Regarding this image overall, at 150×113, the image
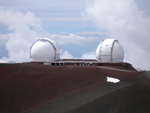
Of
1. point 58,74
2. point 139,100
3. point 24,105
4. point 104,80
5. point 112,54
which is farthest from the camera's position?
point 112,54

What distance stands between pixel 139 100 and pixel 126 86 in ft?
9.83

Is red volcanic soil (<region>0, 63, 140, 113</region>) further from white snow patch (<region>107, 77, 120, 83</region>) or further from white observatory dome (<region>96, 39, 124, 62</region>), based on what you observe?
white observatory dome (<region>96, 39, 124, 62</region>)

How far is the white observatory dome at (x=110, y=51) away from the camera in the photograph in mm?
30234

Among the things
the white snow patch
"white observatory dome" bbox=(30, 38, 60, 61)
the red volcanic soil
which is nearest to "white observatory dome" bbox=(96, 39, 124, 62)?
the red volcanic soil

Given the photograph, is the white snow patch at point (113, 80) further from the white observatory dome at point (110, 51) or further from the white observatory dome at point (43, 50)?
the white observatory dome at point (43, 50)

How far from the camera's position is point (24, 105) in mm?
19453

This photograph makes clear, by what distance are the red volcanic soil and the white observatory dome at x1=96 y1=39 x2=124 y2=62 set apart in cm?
605

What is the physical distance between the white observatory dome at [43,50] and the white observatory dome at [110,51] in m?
7.68

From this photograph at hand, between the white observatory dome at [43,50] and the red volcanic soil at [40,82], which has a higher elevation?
the white observatory dome at [43,50]

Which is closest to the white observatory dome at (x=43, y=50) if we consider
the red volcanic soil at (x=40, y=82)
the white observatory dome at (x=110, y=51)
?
the red volcanic soil at (x=40, y=82)

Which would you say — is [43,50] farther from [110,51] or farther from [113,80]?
[113,80]

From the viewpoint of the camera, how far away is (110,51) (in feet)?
98.6

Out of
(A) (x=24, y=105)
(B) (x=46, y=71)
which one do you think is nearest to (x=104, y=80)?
(B) (x=46, y=71)

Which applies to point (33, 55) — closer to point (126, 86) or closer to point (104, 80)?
point (104, 80)
